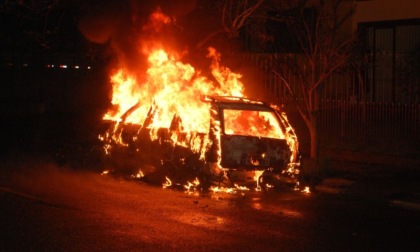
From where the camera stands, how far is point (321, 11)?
1394 centimetres

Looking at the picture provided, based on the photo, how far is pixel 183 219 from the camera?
9016mm

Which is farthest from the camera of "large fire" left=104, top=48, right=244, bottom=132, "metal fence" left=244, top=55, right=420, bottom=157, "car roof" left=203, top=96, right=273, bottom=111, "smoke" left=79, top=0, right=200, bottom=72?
"smoke" left=79, top=0, right=200, bottom=72

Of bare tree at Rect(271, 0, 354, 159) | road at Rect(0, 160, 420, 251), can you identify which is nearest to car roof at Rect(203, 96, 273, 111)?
road at Rect(0, 160, 420, 251)

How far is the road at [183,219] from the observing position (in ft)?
25.1

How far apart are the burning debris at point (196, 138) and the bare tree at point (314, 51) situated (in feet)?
6.64

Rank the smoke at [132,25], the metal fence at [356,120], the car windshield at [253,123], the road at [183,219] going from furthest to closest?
1. the smoke at [132,25]
2. the metal fence at [356,120]
3. the car windshield at [253,123]
4. the road at [183,219]

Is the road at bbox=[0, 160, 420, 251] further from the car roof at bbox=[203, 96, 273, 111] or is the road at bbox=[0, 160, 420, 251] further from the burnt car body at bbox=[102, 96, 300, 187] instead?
the car roof at bbox=[203, 96, 273, 111]

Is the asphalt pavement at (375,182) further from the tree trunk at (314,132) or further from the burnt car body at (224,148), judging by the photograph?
the burnt car body at (224,148)

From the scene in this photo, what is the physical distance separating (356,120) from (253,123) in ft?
14.3

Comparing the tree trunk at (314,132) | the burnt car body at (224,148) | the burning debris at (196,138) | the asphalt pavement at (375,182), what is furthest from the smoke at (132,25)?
the asphalt pavement at (375,182)

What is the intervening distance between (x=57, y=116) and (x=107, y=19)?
34.4 ft

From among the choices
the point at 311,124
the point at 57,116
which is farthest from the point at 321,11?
the point at 57,116

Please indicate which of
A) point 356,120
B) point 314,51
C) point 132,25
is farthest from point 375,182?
point 132,25

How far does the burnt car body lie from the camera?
11.2 m
